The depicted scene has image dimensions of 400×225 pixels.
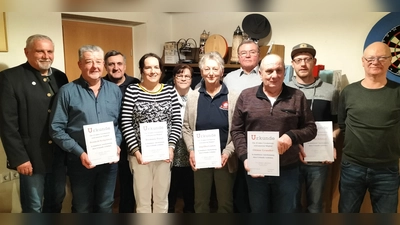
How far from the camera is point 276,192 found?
1906mm

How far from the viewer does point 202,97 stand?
211cm

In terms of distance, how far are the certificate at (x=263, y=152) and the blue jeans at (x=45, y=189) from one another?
1158 mm

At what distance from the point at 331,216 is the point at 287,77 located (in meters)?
2.50

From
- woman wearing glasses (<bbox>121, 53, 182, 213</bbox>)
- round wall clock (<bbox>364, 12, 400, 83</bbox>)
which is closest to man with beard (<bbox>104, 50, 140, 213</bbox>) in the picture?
woman wearing glasses (<bbox>121, 53, 182, 213</bbox>)

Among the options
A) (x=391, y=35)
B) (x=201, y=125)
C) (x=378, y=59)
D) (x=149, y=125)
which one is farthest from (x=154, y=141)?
(x=391, y=35)

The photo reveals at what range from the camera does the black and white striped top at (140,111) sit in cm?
202

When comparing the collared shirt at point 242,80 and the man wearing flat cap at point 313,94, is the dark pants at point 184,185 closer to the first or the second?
the collared shirt at point 242,80

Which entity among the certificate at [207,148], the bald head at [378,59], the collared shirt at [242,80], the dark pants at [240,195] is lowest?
the dark pants at [240,195]

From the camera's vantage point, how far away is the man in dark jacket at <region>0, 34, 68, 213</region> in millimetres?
1847

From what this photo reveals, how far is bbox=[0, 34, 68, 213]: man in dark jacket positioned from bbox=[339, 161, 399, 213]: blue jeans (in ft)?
5.75

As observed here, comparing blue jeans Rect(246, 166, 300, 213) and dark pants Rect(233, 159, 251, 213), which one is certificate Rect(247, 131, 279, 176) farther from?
dark pants Rect(233, 159, 251, 213)

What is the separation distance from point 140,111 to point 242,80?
2.51ft

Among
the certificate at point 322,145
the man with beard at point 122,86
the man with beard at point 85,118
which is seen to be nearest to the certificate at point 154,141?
the man with beard at point 85,118

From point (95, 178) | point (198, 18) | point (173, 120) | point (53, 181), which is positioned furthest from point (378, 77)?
point (198, 18)
